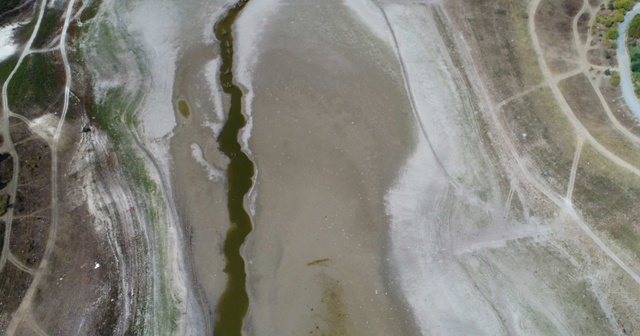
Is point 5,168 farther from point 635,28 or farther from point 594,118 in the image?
point 635,28

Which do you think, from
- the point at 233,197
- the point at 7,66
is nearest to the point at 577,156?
the point at 233,197

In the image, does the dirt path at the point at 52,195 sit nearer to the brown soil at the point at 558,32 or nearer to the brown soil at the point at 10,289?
the brown soil at the point at 10,289

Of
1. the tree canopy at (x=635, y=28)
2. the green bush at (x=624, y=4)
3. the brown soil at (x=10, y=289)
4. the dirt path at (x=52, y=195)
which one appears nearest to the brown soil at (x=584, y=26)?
the green bush at (x=624, y=4)

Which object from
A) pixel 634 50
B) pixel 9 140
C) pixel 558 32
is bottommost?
pixel 9 140

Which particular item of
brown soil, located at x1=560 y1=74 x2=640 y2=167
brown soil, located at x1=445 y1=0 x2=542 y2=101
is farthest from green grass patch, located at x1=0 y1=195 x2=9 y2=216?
Result: brown soil, located at x1=560 y1=74 x2=640 y2=167

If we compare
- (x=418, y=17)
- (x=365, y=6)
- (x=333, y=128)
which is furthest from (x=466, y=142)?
(x=365, y=6)

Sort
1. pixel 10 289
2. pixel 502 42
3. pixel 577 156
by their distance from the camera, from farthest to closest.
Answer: pixel 502 42
pixel 577 156
pixel 10 289

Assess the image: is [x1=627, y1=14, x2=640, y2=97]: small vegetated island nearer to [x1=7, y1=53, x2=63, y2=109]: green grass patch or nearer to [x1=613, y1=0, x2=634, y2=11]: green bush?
[x1=613, y1=0, x2=634, y2=11]: green bush
